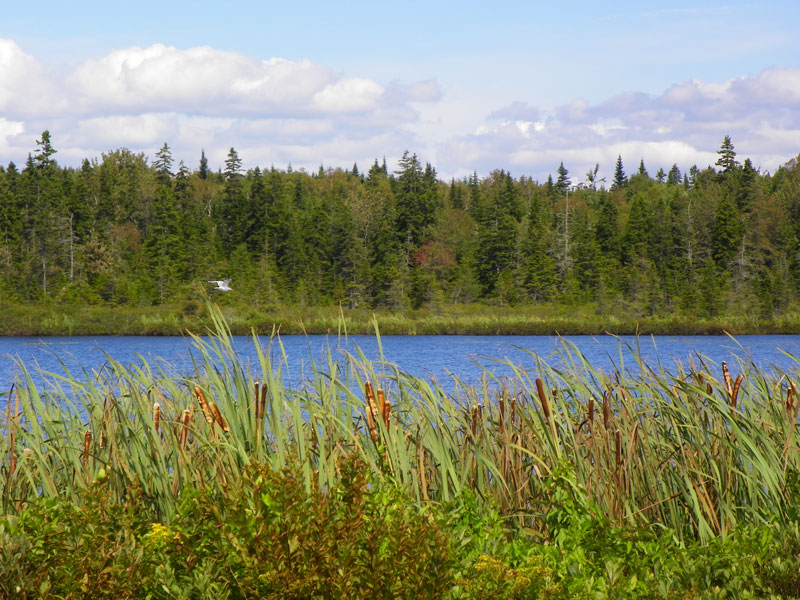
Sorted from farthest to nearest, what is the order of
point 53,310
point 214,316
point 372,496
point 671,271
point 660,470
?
point 671,271, point 53,310, point 660,470, point 214,316, point 372,496

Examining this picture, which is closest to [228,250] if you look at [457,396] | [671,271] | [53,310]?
[53,310]

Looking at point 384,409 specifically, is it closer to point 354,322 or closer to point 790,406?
point 790,406

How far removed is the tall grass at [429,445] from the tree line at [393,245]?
56.5 metres

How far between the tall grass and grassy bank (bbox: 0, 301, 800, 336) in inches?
1874

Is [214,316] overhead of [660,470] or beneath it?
overhead

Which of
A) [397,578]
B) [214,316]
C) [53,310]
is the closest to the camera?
[397,578]

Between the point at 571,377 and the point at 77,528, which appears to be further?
the point at 571,377

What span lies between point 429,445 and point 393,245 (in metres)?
66.0

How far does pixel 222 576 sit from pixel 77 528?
50cm

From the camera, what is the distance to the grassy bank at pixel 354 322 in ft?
177

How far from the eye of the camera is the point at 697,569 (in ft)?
10.8

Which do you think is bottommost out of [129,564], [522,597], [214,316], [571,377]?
[522,597]

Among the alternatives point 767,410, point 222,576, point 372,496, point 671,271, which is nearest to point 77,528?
point 222,576

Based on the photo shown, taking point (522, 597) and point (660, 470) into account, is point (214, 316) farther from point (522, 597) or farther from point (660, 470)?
point (660, 470)
